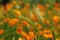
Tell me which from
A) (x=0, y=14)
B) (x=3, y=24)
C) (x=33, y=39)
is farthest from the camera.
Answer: (x=0, y=14)

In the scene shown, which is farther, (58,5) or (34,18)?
(58,5)

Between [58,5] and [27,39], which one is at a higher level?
[58,5]

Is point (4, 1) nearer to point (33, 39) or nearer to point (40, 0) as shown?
point (40, 0)

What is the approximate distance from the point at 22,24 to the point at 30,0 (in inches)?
92.4

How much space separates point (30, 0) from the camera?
5.85 m

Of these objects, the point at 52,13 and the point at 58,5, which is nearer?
the point at 52,13

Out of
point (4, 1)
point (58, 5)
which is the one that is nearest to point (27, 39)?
point (58, 5)

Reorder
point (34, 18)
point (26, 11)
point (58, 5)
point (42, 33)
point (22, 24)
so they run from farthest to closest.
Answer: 1. point (58, 5)
2. point (26, 11)
3. point (34, 18)
4. point (22, 24)
5. point (42, 33)

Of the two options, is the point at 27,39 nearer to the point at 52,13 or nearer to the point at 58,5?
the point at 52,13

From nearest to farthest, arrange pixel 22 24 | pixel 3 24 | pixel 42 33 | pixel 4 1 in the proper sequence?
pixel 42 33
pixel 22 24
pixel 3 24
pixel 4 1

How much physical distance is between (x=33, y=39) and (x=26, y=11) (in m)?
2.31

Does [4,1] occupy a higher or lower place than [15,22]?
higher

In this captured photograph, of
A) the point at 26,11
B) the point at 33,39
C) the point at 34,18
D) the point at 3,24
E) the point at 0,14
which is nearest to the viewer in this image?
the point at 33,39

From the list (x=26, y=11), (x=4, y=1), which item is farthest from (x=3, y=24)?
(x=4, y=1)
